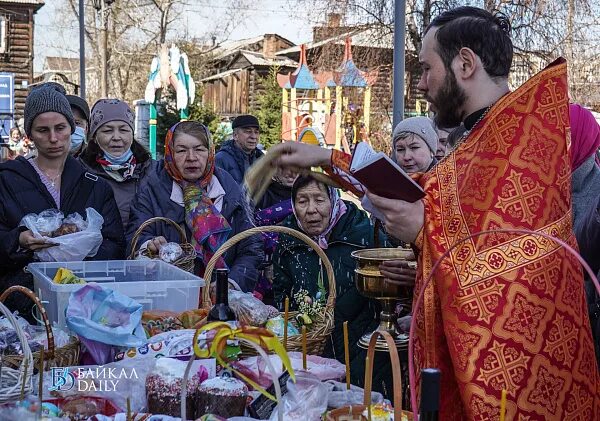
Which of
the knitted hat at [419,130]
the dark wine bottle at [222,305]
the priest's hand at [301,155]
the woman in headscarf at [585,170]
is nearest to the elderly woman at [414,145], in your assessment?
the knitted hat at [419,130]

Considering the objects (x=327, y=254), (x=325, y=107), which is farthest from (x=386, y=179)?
(x=325, y=107)

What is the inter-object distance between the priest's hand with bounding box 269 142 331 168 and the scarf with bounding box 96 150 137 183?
2.38 m

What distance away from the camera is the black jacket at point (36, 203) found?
11.3ft

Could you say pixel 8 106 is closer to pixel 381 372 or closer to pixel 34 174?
pixel 34 174

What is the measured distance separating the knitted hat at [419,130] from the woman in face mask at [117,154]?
1393mm

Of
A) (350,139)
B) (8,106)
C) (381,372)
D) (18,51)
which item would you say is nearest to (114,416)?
(381,372)

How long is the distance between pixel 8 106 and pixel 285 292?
1479 centimetres

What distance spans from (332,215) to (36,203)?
1321 millimetres

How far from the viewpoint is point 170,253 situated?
3465 mm

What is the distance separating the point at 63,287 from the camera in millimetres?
2686

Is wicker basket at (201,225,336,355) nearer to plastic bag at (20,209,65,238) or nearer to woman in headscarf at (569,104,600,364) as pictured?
plastic bag at (20,209,65,238)

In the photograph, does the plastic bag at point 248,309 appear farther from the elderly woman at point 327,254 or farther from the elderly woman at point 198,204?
the elderly woman at point 198,204

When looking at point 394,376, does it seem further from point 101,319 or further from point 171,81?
point 171,81

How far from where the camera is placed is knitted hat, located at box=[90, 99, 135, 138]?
4598 mm
